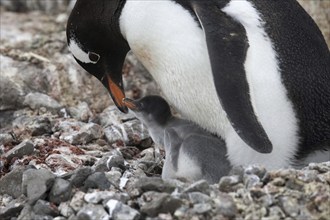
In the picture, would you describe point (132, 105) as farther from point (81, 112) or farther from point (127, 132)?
point (81, 112)

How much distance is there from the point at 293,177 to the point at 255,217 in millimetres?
246

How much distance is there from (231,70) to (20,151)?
48.9 inches

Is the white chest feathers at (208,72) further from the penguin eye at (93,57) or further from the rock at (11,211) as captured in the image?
the rock at (11,211)

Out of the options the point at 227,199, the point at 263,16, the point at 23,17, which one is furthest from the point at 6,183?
the point at 23,17

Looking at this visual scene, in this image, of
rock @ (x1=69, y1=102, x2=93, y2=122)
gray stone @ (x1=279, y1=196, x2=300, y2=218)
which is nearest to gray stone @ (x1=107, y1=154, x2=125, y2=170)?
gray stone @ (x1=279, y1=196, x2=300, y2=218)

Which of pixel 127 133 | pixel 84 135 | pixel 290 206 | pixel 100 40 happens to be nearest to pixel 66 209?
pixel 290 206

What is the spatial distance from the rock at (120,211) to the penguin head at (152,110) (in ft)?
2.88

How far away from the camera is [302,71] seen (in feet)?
11.2

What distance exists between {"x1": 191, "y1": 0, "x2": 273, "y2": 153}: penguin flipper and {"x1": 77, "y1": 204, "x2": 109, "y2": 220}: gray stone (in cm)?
59

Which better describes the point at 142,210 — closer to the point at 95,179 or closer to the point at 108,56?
the point at 95,179

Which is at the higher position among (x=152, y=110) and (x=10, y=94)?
(x=152, y=110)

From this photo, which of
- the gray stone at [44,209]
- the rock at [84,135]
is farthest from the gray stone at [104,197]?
the rock at [84,135]

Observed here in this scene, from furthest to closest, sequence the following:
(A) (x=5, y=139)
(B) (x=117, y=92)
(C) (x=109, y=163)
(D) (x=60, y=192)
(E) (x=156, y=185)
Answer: (A) (x=5, y=139) → (B) (x=117, y=92) → (C) (x=109, y=163) → (D) (x=60, y=192) → (E) (x=156, y=185)

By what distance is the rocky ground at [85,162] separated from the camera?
2863mm
